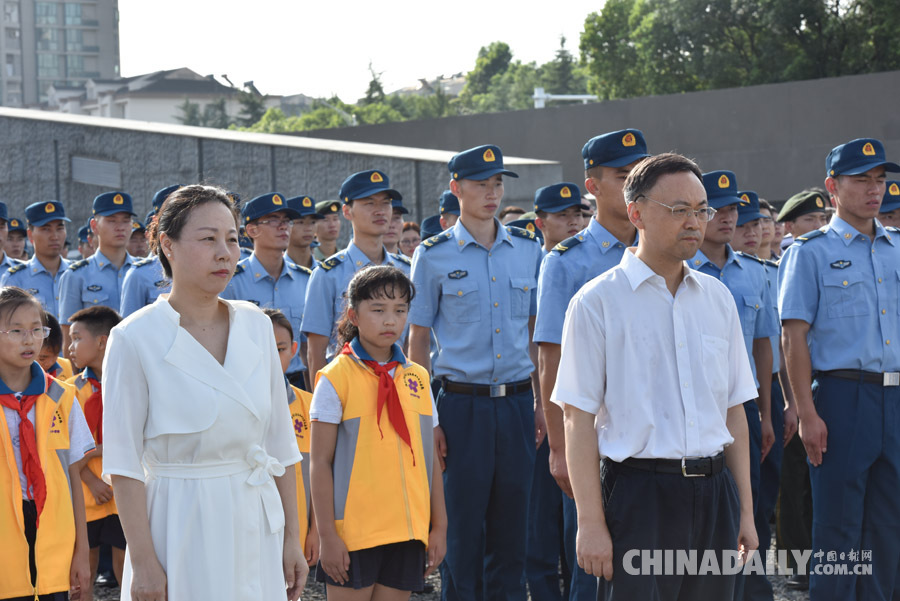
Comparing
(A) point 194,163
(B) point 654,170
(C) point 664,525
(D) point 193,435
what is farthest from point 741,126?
(D) point 193,435

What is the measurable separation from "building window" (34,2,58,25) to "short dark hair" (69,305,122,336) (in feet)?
366

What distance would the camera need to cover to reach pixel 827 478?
16.6 feet

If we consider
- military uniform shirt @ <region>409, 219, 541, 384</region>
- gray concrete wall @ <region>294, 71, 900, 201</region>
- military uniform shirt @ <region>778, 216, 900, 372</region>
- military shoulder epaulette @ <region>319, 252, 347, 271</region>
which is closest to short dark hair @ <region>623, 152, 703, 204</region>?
military uniform shirt @ <region>409, 219, 541, 384</region>

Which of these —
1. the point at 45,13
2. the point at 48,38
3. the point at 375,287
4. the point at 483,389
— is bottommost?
the point at 483,389

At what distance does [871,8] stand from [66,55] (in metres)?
92.2

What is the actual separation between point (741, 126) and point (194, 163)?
977cm

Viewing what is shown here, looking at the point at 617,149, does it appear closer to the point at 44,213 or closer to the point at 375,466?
the point at 375,466

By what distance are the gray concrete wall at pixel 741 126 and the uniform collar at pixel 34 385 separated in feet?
49.4

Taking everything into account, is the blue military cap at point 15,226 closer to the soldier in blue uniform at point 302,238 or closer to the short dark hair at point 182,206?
the soldier in blue uniform at point 302,238

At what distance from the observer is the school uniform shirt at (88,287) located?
763cm

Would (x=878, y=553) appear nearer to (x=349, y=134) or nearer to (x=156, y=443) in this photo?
(x=156, y=443)

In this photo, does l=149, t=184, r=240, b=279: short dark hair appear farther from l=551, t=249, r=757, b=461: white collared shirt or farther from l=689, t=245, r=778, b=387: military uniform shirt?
l=689, t=245, r=778, b=387: military uniform shirt

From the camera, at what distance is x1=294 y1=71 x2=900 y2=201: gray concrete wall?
55.6 ft

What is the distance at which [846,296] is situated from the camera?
5188 mm
